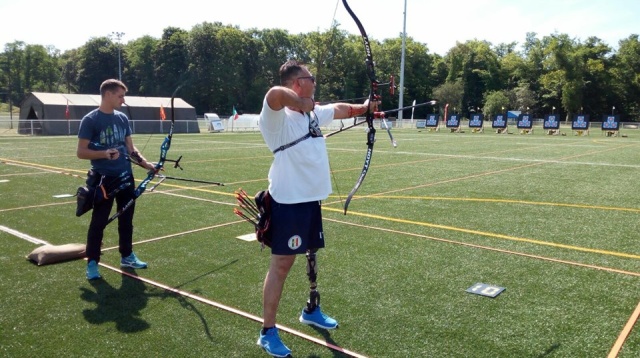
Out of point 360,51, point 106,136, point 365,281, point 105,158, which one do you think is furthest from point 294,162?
point 360,51

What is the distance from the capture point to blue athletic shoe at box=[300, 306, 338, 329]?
12.7ft

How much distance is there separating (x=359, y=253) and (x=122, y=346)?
295cm

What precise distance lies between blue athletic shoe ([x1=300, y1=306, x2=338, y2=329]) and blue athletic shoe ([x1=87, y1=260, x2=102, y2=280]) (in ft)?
7.23

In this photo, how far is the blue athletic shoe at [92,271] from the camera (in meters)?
4.92

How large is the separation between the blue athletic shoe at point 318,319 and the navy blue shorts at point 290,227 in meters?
0.68

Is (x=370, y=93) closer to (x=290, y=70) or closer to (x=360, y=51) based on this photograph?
(x=290, y=70)

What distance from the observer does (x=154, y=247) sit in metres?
6.14

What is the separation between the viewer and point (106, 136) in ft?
16.4

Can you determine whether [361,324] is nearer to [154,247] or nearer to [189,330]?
[189,330]

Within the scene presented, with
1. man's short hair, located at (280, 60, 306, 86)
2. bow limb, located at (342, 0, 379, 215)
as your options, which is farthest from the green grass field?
man's short hair, located at (280, 60, 306, 86)

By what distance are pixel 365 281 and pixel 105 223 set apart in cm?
258

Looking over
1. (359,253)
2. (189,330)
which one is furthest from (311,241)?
(359,253)

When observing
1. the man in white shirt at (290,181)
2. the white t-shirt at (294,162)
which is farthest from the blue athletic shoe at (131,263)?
the white t-shirt at (294,162)

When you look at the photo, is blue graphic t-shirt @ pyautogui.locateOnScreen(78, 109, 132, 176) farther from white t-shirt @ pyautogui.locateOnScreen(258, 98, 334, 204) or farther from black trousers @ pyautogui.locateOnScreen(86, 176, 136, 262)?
white t-shirt @ pyautogui.locateOnScreen(258, 98, 334, 204)
